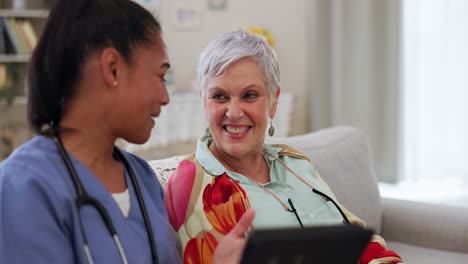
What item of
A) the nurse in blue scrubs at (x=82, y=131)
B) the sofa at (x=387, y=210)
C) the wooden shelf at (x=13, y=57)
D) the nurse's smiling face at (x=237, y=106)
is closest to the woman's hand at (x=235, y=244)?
the nurse in blue scrubs at (x=82, y=131)

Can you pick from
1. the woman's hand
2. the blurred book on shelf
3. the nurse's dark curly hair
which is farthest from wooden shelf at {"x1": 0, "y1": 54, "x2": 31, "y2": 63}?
the woman's hand

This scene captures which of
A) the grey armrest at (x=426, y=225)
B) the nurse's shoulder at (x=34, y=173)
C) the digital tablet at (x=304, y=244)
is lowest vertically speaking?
the grey armrest at (x=426, y=225)

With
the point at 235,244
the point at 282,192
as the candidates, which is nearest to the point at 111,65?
the point at 235,244

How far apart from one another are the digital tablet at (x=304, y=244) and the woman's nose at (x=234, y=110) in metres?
0.67

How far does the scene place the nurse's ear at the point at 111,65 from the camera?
0.94 metres

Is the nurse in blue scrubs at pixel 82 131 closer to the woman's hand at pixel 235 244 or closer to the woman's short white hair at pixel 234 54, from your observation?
the woman's hand at pixel 235 244

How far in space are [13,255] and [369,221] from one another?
4.88 ft

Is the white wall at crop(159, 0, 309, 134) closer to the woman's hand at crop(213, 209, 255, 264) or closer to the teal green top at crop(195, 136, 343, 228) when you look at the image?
the teal green top at crop(195, 136, 343, 228)

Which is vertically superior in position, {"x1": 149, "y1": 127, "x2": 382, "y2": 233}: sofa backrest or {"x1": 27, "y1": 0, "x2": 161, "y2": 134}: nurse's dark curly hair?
{"x1": 27, "y1": 0, "x2": 161, "y2": 134}: nurse's dark curly hair

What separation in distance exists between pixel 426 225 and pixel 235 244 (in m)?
1.33

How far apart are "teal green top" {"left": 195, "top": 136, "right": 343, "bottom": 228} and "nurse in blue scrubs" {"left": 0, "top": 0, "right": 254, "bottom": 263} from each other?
421mm

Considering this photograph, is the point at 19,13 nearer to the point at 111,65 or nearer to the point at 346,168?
the point at 346,168

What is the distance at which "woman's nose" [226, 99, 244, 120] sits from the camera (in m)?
1.47

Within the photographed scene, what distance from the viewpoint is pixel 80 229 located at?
3.01 feet
